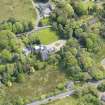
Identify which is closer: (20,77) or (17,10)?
(20,77)

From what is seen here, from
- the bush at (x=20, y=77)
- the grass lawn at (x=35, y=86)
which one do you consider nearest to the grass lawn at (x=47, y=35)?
the grass lawn at (x=35, y=86)

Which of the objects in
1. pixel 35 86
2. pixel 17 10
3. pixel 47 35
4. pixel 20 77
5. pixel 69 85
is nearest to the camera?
pixel 69 85

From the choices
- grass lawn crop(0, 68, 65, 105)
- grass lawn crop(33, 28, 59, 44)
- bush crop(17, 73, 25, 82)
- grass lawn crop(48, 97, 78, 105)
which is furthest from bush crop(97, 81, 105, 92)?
grass lawn crop(33, 28, 59, 44)

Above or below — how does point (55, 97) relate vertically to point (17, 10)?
below

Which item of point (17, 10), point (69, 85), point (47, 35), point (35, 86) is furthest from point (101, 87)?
point (17, 10)

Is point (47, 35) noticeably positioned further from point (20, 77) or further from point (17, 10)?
point (20, 77)

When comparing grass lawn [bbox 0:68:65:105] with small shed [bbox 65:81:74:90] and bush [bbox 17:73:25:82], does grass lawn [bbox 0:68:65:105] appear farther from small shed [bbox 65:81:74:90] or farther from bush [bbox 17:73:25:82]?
small shed [bbox 65:81:74:90]
